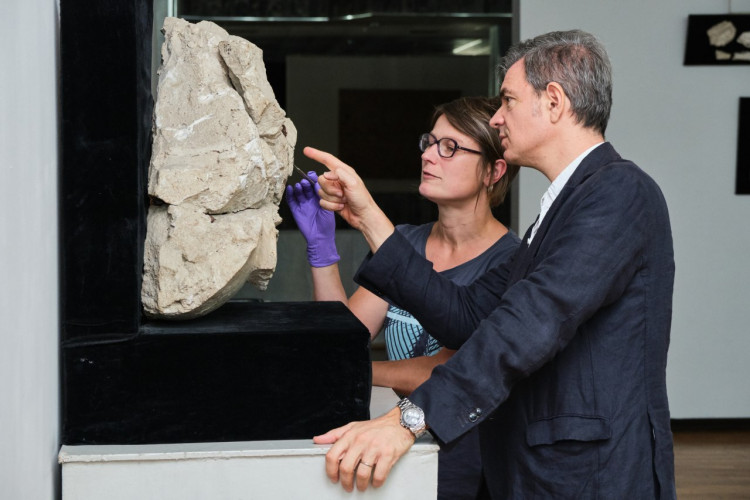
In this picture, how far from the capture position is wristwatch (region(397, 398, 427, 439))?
1293 mm

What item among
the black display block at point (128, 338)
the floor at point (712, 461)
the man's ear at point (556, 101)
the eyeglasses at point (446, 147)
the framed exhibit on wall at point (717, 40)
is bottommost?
the floor at point (712, 461)

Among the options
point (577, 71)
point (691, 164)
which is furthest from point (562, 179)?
point (691, 164)

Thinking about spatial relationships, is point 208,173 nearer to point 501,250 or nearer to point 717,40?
point 501,250

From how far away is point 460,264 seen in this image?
208cm

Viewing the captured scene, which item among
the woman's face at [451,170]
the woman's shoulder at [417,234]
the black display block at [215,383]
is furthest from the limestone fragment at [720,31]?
the black display block at [215,383]

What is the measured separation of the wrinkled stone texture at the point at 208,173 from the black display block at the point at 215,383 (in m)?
0.08

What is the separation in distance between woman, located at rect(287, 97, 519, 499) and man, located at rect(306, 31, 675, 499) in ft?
1.06

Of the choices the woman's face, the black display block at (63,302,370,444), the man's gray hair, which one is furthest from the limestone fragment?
the black display block at (63,302,370,444)

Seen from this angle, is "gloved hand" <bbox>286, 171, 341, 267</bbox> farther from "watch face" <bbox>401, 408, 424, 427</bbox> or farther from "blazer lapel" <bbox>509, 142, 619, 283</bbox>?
"watch face" <bbox>401, 408, 424, 427</bbox>

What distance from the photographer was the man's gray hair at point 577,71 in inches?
57.7

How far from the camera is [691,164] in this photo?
4352mm

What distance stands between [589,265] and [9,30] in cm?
86

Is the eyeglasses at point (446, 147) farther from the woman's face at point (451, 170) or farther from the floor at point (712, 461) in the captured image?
the floor at point (712, 461)

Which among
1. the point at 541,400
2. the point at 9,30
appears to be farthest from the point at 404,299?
the point at 9,30
